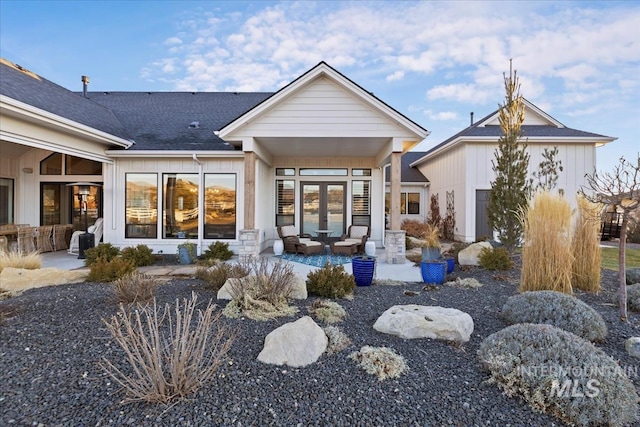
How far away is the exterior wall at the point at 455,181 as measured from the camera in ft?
39.1

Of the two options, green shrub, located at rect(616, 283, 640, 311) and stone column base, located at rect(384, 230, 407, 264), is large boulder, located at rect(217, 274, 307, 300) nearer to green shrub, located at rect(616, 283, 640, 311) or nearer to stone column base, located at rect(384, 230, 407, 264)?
stone column base, located at rect(384, 230, 407, 264)

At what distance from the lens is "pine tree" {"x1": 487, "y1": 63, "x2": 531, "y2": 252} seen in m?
7.45

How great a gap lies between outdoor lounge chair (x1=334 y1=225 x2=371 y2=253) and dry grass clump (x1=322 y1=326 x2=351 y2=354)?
641cm

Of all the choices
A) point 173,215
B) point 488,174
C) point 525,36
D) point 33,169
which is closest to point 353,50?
point 525,36

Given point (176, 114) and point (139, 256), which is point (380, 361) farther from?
point (176, 114)

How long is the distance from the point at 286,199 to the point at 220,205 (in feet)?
8.51

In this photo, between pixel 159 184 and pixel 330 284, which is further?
pixel 159 184

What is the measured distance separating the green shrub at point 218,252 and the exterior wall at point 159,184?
2.22ft

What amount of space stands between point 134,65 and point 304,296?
528 inches

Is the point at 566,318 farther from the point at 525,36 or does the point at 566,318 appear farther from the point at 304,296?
the point at 525,36

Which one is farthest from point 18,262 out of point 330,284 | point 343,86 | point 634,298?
point 634,298

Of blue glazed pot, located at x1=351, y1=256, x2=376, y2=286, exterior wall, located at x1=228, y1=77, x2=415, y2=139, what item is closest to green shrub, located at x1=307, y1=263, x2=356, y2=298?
blue glazed pot, located at x1=351, y1=256, x2=376, y2=286

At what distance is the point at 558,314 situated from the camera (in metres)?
3.58

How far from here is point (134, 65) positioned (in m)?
13.2
